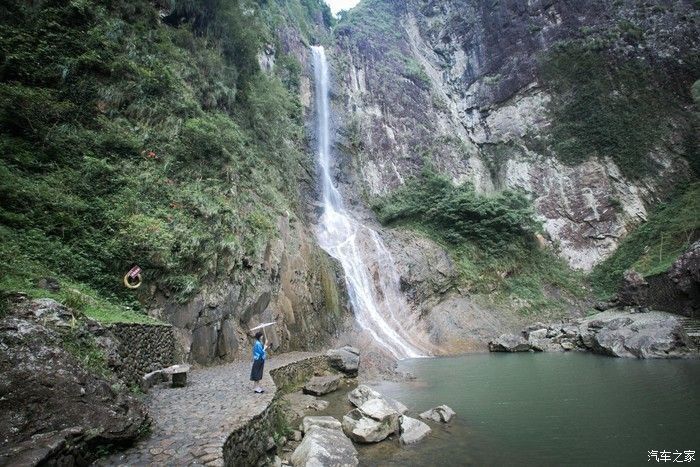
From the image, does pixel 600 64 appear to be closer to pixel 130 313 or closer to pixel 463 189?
pixel 463 189

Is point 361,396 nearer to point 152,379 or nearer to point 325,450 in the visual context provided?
point 325,450

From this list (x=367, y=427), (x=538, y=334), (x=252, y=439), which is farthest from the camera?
(x=538, y=334)

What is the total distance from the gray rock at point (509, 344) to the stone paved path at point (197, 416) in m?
14.4

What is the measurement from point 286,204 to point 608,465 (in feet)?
47.9

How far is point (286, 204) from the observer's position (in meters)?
17.6

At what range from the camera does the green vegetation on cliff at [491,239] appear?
25.3 meters

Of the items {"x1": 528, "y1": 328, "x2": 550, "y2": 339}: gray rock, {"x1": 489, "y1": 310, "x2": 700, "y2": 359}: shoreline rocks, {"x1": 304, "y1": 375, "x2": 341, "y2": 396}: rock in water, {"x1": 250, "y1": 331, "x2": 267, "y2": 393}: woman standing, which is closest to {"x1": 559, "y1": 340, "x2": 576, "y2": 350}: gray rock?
{"x1": 489, "y1": 310, "x2": 700, "y2": 359}: shoreline rocks

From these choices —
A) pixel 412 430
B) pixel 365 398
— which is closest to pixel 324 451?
pixel 412 430

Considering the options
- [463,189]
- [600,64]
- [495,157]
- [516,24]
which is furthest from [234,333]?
[516,24]

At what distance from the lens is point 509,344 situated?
63.4 feet

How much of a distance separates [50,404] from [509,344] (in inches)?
770

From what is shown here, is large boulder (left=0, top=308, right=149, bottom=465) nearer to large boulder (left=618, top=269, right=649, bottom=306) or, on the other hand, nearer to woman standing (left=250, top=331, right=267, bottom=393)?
woman standing (left=250, top=331, right=267, bottom=393)

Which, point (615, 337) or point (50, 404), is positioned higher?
point (50, 404)

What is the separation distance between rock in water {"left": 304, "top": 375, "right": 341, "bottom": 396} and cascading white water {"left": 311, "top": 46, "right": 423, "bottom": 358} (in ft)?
25.1
